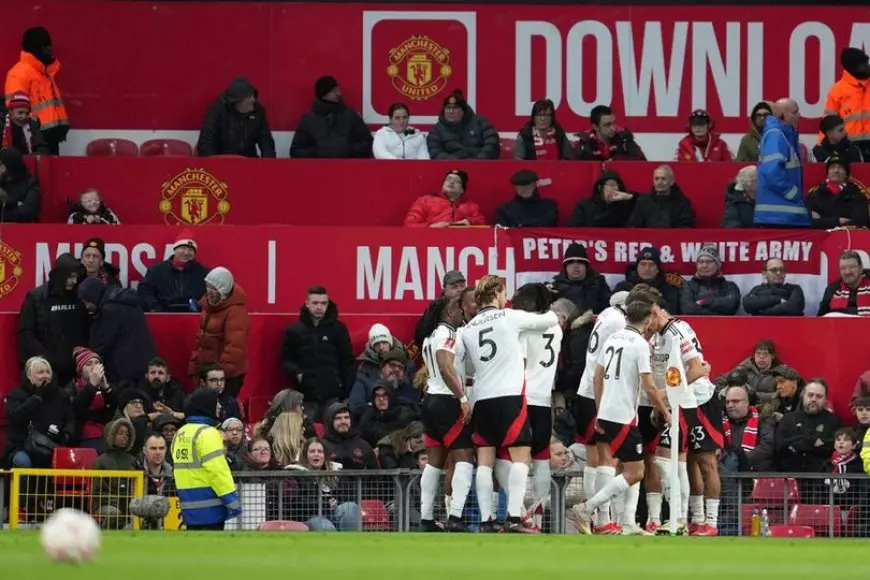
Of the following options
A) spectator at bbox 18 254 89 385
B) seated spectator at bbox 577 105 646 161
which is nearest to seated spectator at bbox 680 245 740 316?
seated spectator at bbox 577 105 646 161

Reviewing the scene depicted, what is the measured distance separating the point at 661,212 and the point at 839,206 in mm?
1866

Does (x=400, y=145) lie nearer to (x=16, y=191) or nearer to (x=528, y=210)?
(x=528, y=210)

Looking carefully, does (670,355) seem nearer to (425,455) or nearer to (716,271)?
(425,455)

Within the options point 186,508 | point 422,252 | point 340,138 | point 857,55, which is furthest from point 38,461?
point 857,55

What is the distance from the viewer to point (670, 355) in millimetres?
16062

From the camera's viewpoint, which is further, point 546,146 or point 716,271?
point 546,146

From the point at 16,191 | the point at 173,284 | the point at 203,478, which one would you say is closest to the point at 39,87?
the point at 16,191

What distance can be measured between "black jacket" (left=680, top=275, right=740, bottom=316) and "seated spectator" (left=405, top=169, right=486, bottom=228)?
242 cm

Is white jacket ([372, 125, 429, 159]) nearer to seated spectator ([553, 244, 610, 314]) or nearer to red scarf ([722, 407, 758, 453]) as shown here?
seated spectator ([553, 244, 610, 314])

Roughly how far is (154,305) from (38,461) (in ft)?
10.7

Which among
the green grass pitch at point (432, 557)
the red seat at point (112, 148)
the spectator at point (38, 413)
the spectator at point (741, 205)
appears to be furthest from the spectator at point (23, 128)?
the green grass pitch at point (432, 557)

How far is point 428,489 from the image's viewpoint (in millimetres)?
15602

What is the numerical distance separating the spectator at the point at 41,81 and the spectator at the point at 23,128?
44 cm

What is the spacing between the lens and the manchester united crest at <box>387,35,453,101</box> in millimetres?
24562
